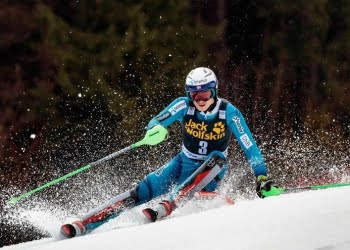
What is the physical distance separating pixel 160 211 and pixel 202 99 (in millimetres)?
1314

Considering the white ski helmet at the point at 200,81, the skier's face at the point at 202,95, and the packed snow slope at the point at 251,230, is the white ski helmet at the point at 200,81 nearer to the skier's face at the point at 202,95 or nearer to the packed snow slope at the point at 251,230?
the skier's face at the point at 202,95

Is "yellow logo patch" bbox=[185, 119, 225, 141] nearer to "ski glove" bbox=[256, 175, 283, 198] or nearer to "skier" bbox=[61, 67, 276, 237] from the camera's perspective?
"skier" bbox=[61, 67, 276, 237]

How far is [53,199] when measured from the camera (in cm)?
1265

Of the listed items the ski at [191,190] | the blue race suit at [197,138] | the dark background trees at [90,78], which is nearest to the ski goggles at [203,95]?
the blue race suit at [197,138]

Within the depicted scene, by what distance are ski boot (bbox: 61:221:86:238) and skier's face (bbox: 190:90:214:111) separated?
166 centimetres

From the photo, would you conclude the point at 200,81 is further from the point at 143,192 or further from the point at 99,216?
the point at 99,216

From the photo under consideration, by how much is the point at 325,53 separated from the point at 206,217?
1627 centimetres

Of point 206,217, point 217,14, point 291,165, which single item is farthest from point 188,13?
point 206,217

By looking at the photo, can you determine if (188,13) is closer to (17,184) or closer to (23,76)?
(23,76)

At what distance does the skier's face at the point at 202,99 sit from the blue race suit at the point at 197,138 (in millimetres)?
80

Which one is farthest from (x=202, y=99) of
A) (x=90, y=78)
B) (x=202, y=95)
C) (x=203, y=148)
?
(x=90, y=78)

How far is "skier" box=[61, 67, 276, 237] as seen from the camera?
641 centimetres

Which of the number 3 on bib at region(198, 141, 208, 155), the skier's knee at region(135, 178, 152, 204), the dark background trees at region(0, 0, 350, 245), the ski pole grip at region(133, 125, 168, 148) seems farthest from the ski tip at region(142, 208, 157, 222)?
the dark background trees at region(0, 0, 350, 245)

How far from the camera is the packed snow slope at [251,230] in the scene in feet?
12.1
